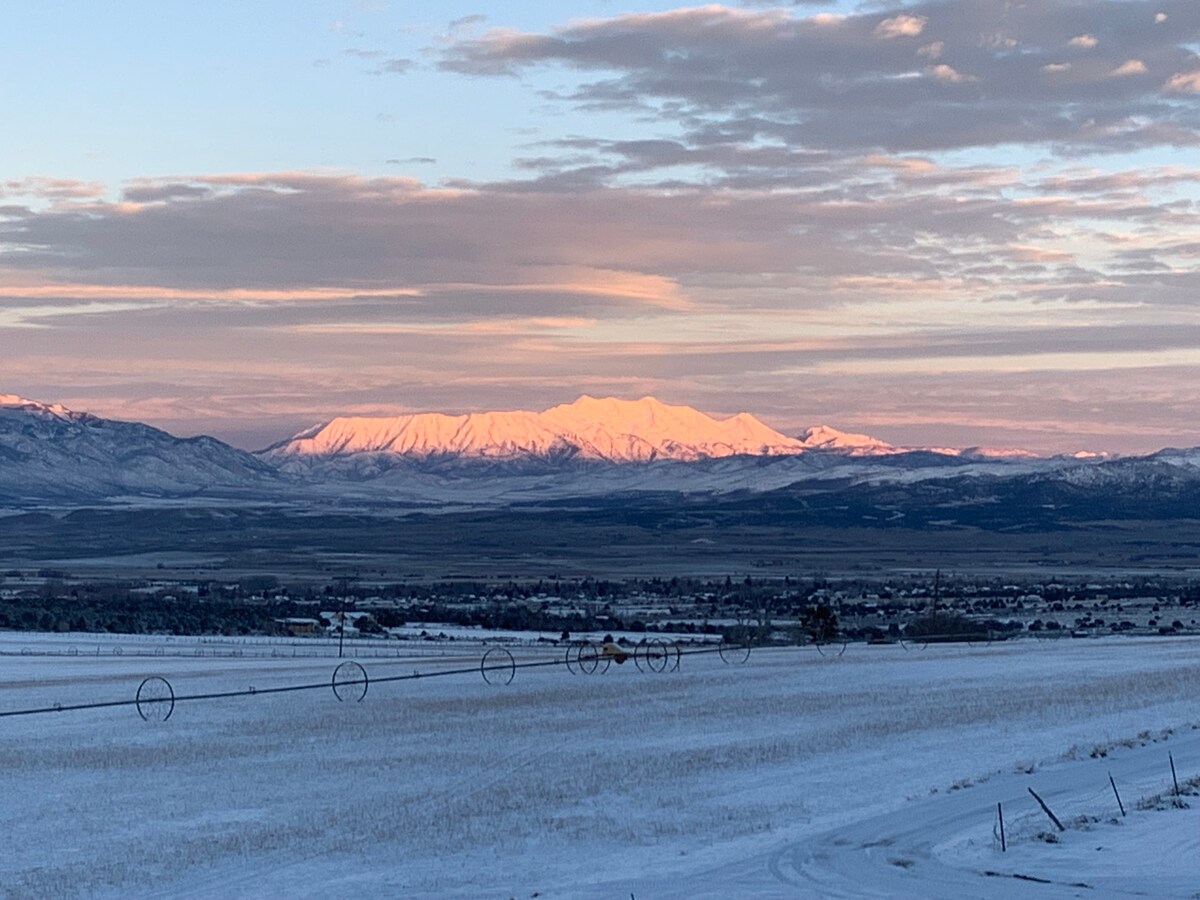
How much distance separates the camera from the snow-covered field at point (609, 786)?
23812 millimetres

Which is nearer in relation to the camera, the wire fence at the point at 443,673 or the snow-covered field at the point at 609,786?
the snow-covered field at the point at 609,786

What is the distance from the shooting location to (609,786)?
3247cm

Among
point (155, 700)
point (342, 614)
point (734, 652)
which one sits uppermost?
point (342, 614)

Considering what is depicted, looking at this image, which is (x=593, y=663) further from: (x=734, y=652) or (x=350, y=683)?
(x=350, y=683)

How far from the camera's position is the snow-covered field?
2381cm

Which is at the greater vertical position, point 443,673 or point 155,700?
point 443,673

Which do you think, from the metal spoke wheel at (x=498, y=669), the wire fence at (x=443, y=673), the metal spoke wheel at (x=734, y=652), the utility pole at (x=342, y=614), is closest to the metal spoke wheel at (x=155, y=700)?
the wire fence at (x=443, y=673)

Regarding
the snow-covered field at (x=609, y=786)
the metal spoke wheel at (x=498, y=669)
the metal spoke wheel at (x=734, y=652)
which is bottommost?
the snow-covered field at (x=609, y=786)

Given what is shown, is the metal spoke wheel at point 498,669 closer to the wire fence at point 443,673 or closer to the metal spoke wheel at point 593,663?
the wire fence at point 443,673

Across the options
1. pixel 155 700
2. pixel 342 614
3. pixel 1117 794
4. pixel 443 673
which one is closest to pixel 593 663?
pixel 443 673

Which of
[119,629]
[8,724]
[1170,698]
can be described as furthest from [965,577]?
[8,724]

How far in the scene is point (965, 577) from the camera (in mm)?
159125

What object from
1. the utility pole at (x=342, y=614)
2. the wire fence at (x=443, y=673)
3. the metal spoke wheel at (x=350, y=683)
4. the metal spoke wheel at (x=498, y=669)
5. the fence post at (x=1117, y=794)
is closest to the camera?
the fence post at (x=1117, y=794)

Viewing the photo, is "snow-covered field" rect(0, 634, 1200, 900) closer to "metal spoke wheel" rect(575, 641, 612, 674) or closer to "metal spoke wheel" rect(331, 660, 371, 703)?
"metal spoke wheel" rect(331, 660, 371, 703)
